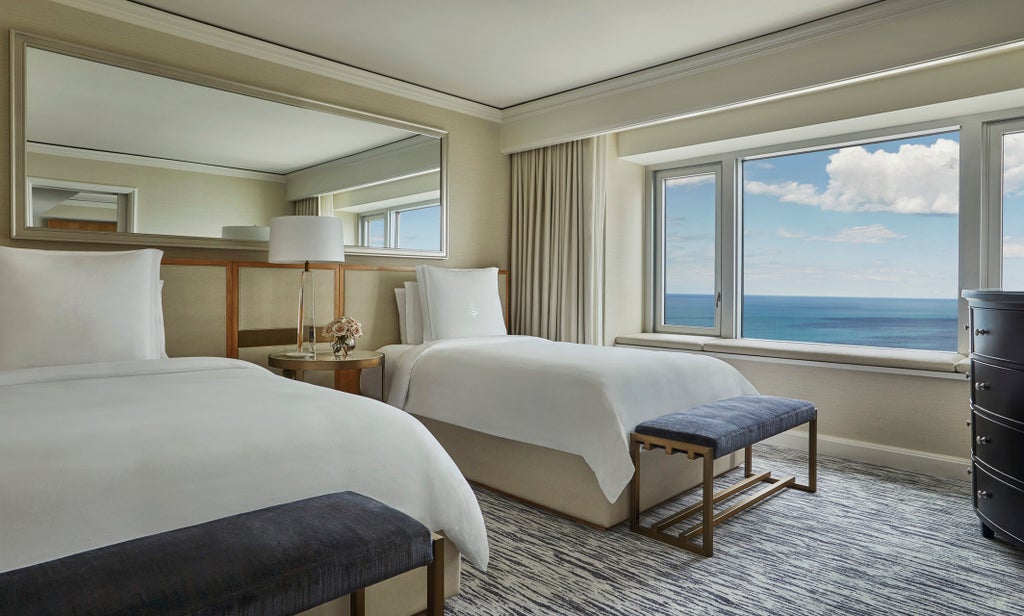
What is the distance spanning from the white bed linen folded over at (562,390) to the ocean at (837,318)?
166cm

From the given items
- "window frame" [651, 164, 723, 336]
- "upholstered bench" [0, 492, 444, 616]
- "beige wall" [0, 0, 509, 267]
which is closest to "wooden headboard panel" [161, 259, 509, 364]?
"beige wall" [0, 0, 509, 267]

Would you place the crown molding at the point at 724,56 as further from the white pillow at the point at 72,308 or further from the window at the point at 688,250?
the white pillow at the point at 72,308

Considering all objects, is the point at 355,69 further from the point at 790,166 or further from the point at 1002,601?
the point at 790,166

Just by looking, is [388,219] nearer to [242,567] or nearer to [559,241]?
[559,241]

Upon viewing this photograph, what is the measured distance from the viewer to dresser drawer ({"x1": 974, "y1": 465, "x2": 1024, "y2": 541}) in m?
2.31

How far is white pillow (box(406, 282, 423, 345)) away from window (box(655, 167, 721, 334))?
2133 mm

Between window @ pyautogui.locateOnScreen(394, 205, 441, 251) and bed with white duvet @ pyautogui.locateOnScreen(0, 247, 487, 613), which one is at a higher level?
window @ pyautogui.locateOnScreen(394, 205, 441, 251)

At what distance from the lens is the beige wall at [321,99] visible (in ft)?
9.62

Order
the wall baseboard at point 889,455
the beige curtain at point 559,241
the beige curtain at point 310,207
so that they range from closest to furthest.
Result: 1. the wall baseboard at point 889,455
2. the beige curtain at point 310,207
3. the beige curtain at point 559,241

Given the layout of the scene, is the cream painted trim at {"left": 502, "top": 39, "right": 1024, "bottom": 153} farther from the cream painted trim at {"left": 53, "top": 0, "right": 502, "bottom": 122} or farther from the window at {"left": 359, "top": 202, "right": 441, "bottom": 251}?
the window at {"left": 359, "top": 202, "right": 441, "bottom": 251}

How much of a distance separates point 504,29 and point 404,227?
1.58 m

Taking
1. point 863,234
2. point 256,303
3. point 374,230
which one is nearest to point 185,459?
point 256,303

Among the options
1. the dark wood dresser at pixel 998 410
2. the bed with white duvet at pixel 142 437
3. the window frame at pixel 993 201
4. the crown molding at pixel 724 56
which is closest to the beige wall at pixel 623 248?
the crown molding at pixel 724 56

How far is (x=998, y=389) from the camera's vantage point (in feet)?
7.92
